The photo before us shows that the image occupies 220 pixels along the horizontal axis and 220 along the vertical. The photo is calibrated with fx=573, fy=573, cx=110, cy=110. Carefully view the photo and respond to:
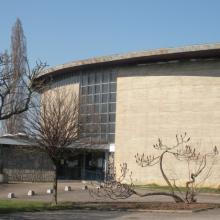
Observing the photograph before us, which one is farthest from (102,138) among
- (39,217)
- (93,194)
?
(39,217)

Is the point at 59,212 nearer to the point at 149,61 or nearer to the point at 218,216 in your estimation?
the point at 218,216

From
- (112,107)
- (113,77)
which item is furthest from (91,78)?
(112,107)

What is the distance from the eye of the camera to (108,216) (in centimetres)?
2012

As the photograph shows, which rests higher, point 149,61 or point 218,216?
point 149,61

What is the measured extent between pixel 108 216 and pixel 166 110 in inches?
978


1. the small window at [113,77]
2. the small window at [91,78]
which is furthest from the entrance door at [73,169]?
the small window at [113,77]

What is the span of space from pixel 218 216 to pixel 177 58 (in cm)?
2495

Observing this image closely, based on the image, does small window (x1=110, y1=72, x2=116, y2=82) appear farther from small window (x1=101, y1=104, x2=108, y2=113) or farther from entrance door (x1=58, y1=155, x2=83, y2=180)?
entrance door (x1=58, y1=155, x2=83, y2=180)

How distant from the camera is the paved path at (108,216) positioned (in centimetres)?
1958

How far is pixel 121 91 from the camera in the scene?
156ft

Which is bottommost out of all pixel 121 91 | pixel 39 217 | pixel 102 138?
pixel 39 217

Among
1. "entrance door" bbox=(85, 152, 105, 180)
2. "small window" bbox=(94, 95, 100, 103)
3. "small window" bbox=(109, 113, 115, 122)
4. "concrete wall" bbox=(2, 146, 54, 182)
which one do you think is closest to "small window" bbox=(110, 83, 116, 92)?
"small window" bbox=(94, 95, 100, 103)

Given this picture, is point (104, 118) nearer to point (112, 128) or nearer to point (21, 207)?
point (112, 128)

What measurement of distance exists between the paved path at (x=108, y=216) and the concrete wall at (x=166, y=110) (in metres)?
20.7
